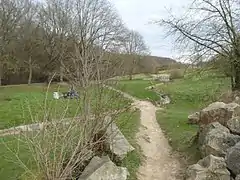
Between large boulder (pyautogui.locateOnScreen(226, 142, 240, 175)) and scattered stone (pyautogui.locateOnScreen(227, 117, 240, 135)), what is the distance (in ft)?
7.73

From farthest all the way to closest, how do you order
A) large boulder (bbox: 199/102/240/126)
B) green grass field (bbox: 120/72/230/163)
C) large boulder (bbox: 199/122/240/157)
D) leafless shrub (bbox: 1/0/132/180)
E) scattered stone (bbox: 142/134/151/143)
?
scattered stone (bbox: 142/134/151/143)
green grass field (bbox: 120/72/230/163)
large boulder (bbox: 199/102/240/126)
large boulder (bbox: 199/122/240/157)
leafless shrub (bbox: 1/0/132/180)

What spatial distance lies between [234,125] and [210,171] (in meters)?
3.25

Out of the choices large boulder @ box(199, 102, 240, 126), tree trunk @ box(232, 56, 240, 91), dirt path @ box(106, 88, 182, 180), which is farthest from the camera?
tree trunk @ box(232, 56, 240, 91)

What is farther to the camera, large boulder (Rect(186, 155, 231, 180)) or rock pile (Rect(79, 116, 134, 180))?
large boulder (Rect(186, 155, 231, 180))

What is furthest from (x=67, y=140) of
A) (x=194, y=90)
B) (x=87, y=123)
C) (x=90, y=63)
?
(x=194, y=90)

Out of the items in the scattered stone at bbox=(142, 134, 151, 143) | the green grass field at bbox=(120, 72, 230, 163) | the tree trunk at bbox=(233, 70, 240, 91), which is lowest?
the scattered stone at bbox=(142, 134, 151, 143)

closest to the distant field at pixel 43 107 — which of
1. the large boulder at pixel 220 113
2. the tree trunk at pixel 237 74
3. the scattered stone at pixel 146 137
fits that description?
the scattered stone at pixel 146 137

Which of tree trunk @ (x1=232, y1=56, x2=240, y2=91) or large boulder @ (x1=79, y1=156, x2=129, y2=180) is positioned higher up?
tree trunk @ (x1=232, y1=56, x2=240, y2=91)

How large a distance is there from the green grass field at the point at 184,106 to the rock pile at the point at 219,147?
90 centimetres

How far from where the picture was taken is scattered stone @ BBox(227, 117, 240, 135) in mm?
11213

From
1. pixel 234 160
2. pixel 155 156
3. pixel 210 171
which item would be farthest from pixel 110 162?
pixel 155 156

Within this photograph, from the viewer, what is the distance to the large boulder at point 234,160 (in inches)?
340

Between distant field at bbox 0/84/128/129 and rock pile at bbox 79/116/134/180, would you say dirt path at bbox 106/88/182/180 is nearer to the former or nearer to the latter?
rock pile at bbox 79/116/134/180

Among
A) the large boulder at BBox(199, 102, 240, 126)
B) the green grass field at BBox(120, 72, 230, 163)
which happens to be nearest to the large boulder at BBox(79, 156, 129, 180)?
the green grass field at BBox(120, 72, 230, 163)
